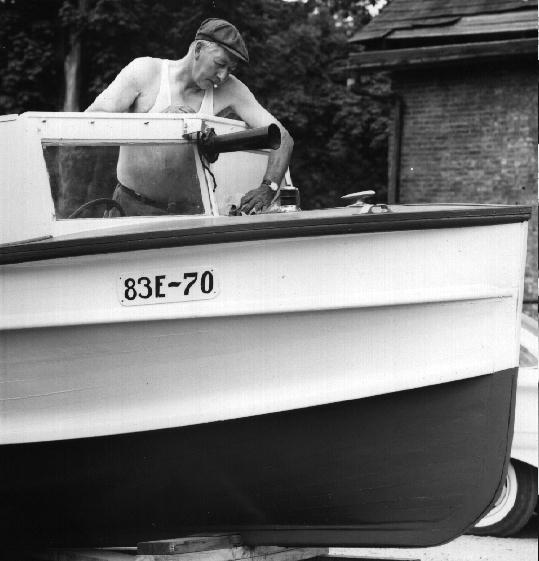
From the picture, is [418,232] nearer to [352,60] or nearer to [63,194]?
[63,194]

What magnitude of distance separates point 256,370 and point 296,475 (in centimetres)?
50

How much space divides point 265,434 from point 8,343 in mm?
1060

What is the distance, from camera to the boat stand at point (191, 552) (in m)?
4.72

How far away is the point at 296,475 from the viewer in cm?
474

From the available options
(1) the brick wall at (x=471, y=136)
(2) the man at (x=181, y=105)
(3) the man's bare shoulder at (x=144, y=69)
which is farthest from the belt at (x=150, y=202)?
(1) the brick wall at (x=471, y=136)

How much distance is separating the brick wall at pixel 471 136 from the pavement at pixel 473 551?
775 centimetres

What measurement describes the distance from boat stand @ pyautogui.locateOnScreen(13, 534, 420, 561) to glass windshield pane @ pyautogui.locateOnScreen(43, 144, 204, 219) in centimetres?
141

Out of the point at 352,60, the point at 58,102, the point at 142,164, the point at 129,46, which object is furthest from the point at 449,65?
the point at 142,164

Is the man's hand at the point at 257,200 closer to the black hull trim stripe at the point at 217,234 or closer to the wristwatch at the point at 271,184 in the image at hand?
the wristwatch at the point at 271,184

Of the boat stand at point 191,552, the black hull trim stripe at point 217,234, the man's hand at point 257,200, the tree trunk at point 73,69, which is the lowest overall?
the boat stand at point 191,552

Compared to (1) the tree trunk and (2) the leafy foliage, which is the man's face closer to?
(2) the leafy foliage

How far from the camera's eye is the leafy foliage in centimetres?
2034

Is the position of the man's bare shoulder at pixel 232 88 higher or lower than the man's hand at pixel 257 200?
higher

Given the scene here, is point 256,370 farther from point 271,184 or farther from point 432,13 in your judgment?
point 432,13
